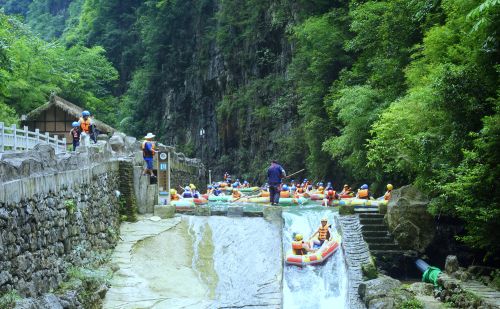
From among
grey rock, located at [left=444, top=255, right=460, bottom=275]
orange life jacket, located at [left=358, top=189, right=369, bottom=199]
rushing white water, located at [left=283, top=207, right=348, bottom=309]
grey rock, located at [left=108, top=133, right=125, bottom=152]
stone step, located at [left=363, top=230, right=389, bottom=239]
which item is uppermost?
grey rock, located at [left=108, top=133, right=125, bottom=152]

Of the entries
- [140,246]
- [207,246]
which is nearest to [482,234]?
[207,246]

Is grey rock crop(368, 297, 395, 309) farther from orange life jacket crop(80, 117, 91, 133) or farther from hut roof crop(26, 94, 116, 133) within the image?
hut roof crop(26, 94, 116, 133)

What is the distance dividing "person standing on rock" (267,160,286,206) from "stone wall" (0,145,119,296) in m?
8.01

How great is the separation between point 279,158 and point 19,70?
1867 cm

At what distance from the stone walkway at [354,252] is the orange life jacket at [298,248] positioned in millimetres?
1321

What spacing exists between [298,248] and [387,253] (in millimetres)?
3133

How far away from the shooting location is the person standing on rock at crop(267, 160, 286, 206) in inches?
958

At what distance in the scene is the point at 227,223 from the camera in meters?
21.5

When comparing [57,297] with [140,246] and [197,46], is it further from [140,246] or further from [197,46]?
[197,46]

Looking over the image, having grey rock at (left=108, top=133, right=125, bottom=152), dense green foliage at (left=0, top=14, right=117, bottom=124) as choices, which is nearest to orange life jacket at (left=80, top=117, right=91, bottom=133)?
grey rock at (left=108, top=133, right=125, bottom=152)

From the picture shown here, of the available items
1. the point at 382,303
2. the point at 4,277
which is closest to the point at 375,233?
the point at 382,303

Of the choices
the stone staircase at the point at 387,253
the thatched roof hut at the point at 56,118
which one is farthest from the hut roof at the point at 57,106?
the stone staircase at the point at 387,253

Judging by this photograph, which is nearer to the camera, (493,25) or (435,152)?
(493,25)

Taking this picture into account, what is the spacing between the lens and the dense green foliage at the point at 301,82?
1725cm
